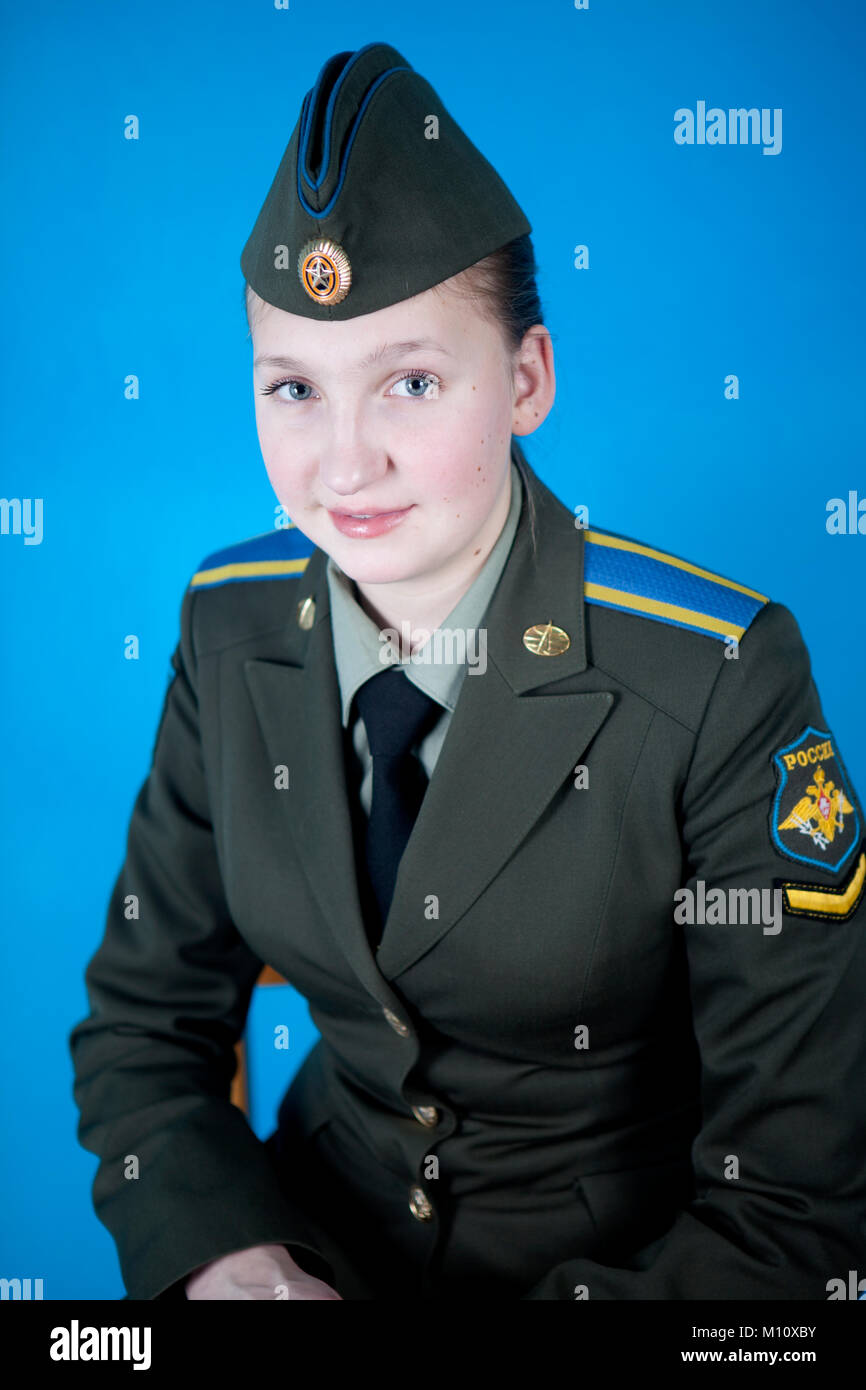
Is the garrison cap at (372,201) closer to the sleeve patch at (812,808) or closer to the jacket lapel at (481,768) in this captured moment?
the jacket lapel at (481,768)

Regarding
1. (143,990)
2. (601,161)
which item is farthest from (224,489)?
(143,990)

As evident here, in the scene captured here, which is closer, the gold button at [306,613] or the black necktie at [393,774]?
the black necktie at [393,774]

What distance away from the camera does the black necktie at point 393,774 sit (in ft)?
3.93

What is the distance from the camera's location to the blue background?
1644mm

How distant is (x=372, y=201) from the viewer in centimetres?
106

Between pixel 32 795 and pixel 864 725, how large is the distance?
1.26 meters

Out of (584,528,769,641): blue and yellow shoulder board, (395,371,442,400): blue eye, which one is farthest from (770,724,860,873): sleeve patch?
(395,371,442,400): blue eye

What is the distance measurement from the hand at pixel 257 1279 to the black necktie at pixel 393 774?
12.8 inches

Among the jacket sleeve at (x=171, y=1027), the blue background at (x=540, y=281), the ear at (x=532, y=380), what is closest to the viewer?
the ear at (x=532, y=380)

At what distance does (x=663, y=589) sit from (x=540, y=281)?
508mm

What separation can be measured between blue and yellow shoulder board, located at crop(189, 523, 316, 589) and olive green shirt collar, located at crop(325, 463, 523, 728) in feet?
0.45

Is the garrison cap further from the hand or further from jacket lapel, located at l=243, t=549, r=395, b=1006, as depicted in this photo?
the hand

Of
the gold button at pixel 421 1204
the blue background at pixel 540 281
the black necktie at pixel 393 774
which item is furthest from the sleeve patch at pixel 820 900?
the blue background at pixel 540 281

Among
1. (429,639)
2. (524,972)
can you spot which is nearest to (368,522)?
(429,639)
